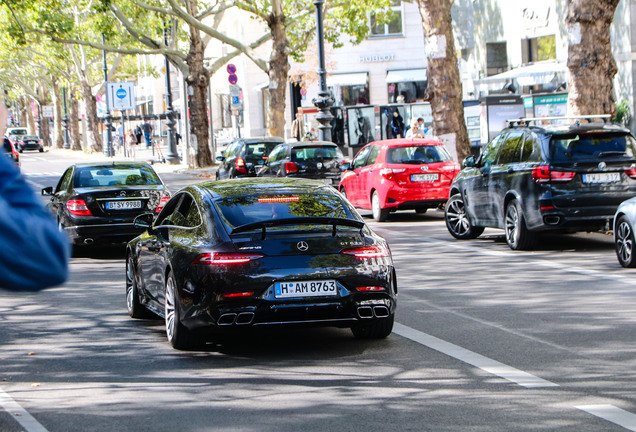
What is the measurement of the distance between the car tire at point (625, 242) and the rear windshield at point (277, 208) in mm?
5060

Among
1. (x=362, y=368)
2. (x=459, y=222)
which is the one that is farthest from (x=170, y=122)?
(x=362, y=368)

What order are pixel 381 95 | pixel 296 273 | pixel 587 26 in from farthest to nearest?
pixel 381 95 → pixel 587 26 → pixel 296 273

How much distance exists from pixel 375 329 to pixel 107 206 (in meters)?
8.37

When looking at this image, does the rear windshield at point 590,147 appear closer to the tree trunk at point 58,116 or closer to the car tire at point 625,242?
the car tire at point 625,242

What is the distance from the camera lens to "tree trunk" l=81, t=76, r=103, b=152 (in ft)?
233

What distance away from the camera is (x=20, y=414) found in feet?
20.8

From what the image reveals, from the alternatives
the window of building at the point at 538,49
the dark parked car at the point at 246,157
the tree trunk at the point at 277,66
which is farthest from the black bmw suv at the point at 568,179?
the window of building at the point at 538,49

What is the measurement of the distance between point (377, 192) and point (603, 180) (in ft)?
22.2

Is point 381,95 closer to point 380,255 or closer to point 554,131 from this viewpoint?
point 554,131

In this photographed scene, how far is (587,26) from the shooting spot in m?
18.5

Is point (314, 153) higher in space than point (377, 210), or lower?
higher

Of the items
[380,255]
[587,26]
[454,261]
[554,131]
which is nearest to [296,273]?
[380,255]

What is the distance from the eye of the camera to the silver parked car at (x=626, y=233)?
12.3 m

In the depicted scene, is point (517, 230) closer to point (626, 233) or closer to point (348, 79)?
point (626, 233)
